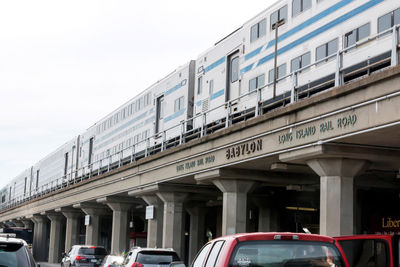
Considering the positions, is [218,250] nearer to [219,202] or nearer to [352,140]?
[352,140]

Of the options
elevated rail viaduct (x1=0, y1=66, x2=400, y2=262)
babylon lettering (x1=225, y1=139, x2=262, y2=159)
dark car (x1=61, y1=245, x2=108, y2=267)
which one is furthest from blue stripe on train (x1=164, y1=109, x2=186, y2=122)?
babylon lettering (x1=225, y1=139, x2=262, y2=159)

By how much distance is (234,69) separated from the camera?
1152 inches

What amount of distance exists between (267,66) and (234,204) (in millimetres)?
5160

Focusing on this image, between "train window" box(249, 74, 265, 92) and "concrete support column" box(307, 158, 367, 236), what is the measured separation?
8.21 metres

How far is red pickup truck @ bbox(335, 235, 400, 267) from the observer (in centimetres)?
1074

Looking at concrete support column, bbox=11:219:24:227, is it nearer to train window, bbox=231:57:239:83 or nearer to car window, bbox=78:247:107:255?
car window, bbox=78:247:107:255

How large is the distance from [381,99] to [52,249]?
50.6 meters

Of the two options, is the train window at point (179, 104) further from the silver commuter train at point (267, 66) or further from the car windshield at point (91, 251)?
the car windshield at point (91, 251)

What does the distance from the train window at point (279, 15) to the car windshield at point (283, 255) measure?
18205mm

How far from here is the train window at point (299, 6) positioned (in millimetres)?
23602

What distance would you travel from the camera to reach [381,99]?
1482cm

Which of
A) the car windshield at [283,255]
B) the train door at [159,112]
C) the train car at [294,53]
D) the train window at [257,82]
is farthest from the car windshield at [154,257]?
the train door at [159,112]

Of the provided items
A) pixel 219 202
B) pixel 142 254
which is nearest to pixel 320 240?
pixel 142 254

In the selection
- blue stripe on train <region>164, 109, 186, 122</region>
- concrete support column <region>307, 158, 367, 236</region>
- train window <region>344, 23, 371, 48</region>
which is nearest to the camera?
concrete support column <region>307, 158, 367, 236</region>
